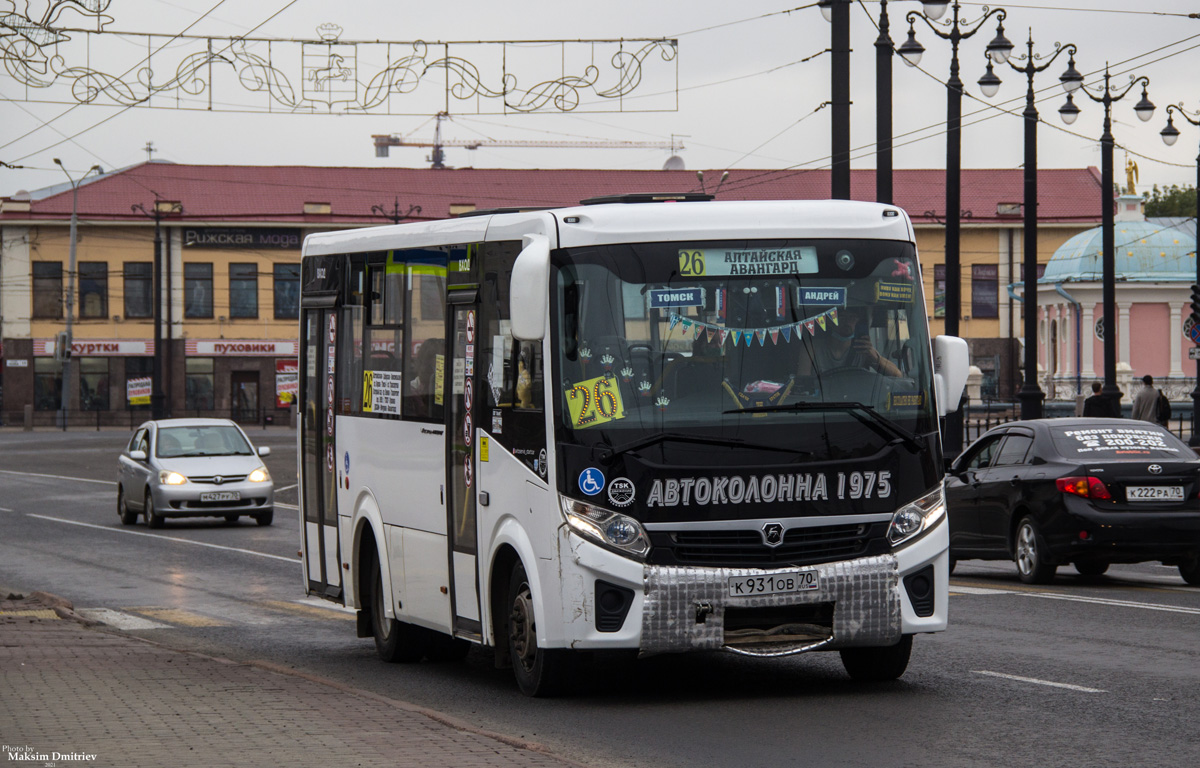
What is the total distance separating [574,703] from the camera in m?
9.14

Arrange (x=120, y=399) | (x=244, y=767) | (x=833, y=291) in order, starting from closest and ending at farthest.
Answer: (x=244, y=767) → (x=833, y=291) → (x=120, y=399)

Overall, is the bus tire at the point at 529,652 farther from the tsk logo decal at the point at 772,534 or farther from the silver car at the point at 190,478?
the silver car at the point at 190,478

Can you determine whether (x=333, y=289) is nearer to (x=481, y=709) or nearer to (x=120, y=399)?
(x=481, y=709)

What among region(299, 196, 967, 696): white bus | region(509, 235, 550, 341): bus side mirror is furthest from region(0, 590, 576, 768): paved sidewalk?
region(509, 235, 550, 341): bus side mirror

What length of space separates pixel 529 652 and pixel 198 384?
7184 centimetres

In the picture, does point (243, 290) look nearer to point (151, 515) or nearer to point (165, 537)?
point (151, 515)

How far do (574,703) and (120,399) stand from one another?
72837 mm

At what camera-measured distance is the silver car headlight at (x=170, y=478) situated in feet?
85.0

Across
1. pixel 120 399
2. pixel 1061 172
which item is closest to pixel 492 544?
pixel 120 399

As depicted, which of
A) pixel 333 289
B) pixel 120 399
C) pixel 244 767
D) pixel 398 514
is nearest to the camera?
pixel 244 767

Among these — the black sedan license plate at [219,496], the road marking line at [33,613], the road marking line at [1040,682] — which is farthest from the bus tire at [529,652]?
the black sedan license plate at [219,496]

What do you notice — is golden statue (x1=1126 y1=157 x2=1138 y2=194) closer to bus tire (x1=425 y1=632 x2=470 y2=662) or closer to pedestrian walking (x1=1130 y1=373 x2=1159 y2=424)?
pedestrian walking (x1=1130 y1=373 x2=1159 y2=424)

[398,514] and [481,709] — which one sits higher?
[398,514]

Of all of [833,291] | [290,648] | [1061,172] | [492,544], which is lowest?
[290,648]
